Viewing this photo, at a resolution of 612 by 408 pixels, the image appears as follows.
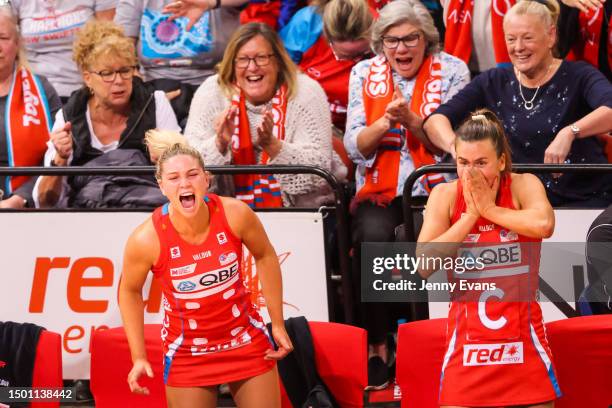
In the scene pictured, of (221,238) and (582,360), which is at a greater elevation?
(221,238)

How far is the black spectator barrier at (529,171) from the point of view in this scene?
5309mm

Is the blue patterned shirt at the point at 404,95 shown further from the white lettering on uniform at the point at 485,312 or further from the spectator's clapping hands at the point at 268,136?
Answer: the white lettering on uniform at the point at 485,312

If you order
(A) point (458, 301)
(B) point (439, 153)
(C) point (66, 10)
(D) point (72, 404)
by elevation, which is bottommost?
(D) point (72, 404)

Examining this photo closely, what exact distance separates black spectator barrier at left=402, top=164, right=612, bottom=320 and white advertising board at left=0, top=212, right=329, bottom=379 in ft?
1.53

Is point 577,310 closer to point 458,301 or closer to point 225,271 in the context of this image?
point 458,301

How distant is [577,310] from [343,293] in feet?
4.00

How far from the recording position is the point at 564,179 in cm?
575

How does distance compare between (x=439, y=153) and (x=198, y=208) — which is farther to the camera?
(x=439, y=153)

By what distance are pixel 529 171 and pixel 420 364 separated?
Result: 1153mm

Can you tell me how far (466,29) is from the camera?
666cm

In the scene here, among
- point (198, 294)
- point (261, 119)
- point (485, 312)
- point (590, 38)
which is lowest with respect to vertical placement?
point (485, 312)

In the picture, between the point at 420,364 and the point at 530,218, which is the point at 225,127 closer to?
the point at 420,364

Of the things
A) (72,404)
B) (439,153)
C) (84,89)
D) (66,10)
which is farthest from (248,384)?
(66,10)

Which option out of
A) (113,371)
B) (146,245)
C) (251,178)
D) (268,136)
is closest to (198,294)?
(146,245)
